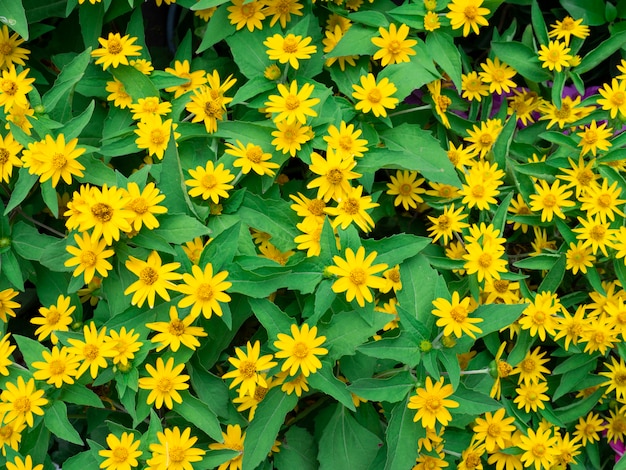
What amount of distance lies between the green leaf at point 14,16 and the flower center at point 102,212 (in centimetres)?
56

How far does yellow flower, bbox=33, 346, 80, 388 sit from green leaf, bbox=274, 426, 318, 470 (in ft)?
1.52

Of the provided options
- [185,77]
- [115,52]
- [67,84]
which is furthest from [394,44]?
[67,84]

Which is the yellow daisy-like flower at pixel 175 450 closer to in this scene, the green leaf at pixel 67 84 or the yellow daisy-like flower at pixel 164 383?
the yellow daisy-like flower at pixel 164 383

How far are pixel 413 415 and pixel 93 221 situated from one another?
0.70 metres

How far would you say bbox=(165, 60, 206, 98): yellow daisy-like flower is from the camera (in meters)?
1.49

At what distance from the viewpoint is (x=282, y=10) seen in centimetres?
151

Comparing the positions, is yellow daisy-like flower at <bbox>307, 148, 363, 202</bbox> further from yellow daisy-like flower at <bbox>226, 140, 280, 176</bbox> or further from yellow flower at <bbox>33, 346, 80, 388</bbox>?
yellow flower at <bbox>33, 346, 80, 388</bbox>

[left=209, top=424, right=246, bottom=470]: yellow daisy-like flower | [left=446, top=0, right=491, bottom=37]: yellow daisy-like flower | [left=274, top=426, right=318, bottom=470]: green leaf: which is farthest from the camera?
[left=446, top=0, right=491, bottom=37]: yellow daisy-like flower

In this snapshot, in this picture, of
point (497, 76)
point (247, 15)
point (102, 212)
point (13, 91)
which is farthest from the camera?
point (497, 76)

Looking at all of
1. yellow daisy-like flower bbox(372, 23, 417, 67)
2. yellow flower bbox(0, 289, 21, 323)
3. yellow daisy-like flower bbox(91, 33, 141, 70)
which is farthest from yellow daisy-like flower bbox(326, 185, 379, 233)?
yellow flower bbox(0, 289, 21, 323)

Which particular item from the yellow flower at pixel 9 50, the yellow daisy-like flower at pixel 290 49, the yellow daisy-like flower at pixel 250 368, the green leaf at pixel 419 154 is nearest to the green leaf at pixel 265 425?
the yellow daisy-like flower at pixel 250 368

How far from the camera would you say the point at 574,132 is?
1543 millimetres

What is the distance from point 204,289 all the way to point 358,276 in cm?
28

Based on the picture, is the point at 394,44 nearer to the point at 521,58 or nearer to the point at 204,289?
the point at 521,58
